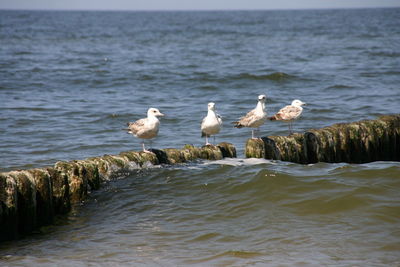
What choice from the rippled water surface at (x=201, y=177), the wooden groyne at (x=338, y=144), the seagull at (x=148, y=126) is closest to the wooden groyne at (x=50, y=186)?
the rippled water surface at (x=201, y=177)

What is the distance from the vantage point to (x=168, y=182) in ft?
27.6

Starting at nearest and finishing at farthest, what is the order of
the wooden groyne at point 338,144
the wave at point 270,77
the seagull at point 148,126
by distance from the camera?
1. the seagull at point 148,126
2. the wooden groyne at point 338,144
3. the wave at point 270,77

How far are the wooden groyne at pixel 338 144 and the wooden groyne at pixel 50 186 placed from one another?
1.81m

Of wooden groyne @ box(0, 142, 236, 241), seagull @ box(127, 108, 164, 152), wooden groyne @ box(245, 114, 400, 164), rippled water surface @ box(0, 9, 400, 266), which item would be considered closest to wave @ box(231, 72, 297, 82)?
rippled water surface @ box(0, 9, 400, 266)

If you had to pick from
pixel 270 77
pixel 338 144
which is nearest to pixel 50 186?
pixel 338 144


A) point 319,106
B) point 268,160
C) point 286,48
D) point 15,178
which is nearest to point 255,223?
point 268,160

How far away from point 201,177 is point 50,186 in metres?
2.45

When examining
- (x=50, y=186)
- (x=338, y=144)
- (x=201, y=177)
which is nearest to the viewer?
(x=50, y=186)

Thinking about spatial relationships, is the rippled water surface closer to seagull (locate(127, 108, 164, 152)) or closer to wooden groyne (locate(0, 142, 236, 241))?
wooden groyne (locate(0, 142, 236, 241))

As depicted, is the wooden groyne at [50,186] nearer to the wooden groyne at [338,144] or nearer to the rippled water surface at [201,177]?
the rippled water surface at [201,177]

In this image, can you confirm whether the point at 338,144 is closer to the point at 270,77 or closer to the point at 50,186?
the point at 50,186

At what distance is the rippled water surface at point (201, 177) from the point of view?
6297 millimetres

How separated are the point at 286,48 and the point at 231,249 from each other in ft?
115

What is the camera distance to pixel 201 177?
337 inches
